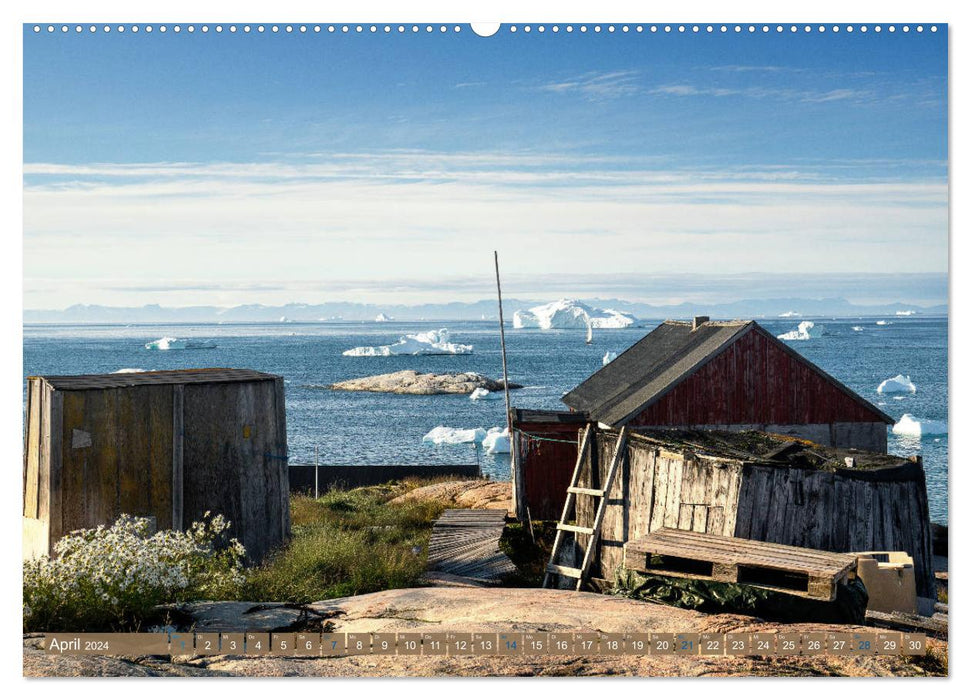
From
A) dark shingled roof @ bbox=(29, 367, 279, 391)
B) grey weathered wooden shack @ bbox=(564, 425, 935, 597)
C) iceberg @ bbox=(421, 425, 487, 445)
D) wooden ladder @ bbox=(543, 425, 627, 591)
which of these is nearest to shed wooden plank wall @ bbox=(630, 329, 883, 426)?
wooden ladder @ bbox=(543, 425, 627, 591)

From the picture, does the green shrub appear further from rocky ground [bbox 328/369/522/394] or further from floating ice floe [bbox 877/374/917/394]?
rocky ground [bbox 328/369/522/394]

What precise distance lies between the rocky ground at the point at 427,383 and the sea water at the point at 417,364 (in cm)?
62

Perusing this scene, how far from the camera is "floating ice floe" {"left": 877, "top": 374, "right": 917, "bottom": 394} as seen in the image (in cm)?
851

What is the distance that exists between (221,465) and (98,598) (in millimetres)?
3433

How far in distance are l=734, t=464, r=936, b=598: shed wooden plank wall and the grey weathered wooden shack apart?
1cm

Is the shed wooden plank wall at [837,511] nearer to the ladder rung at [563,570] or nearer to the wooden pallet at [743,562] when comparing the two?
the wooden pallet at [743,562]

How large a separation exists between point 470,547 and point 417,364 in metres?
47.7

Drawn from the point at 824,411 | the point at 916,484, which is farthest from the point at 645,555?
the point at 824,411

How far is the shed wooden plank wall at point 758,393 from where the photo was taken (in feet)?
46.9

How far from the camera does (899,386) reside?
9789 millimetres

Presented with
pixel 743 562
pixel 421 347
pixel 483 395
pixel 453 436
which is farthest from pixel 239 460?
pixel 421 347

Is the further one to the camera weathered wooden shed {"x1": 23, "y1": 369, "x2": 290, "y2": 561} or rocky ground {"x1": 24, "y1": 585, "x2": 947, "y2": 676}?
weathered wooden shed {"x1": 23, "y1": 369, "x2": 290, "y2": 561}

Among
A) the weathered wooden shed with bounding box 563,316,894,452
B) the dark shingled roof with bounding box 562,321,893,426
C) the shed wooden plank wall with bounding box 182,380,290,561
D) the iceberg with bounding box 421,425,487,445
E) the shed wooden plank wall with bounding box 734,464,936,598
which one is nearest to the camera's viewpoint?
the shed wooden plank wall with bounding box 734,464,936,598

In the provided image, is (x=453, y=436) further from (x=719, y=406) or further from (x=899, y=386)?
(x=899, y=386)
